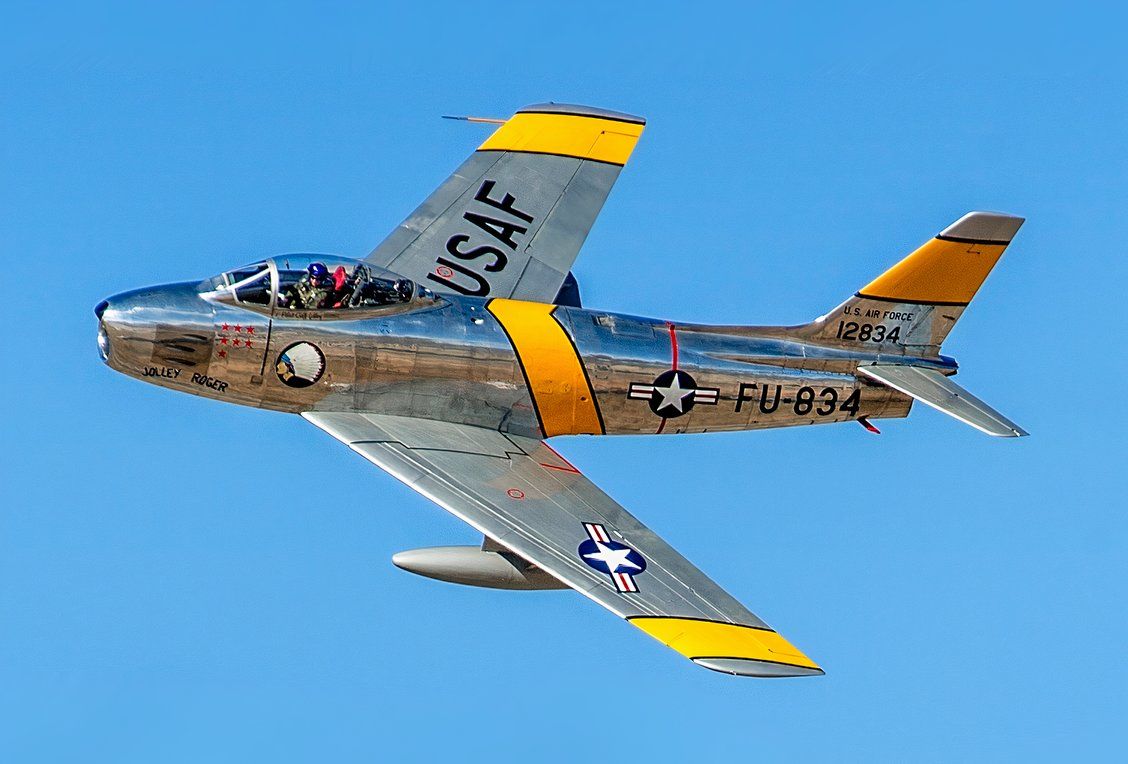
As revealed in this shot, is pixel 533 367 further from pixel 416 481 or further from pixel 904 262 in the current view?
pixel 904 262

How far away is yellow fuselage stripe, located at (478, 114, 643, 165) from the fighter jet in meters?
0.92

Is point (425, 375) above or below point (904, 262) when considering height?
below

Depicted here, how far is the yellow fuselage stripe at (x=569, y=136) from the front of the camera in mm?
27188

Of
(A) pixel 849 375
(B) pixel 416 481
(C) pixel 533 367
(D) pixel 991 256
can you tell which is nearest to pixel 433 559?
(B) pixel 416 481

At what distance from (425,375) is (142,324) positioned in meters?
3.56

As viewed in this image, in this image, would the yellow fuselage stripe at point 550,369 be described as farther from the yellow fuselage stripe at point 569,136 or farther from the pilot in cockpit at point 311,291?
the yellow fuselage stripe at point 569,136

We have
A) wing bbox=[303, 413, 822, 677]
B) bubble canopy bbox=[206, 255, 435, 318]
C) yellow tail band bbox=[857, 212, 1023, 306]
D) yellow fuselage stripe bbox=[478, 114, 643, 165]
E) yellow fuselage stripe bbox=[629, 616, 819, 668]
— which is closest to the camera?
yellow fuselage stripe bbox=[629, 616, 819, 668]

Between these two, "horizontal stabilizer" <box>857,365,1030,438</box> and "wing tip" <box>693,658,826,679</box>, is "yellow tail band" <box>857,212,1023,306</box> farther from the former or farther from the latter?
"wing tip" <box>693,658,826,679</box>

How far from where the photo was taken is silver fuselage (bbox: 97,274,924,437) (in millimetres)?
22047

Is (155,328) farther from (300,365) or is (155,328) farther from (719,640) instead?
(719,640)

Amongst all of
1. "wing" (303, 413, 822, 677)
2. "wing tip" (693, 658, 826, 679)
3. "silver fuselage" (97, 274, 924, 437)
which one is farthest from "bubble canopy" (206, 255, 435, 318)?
"wing tip" (693, 658, 826, 679)

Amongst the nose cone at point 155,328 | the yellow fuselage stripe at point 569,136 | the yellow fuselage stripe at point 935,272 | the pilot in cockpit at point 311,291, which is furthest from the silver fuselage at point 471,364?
the yellow fuselage stripe at point 569,136

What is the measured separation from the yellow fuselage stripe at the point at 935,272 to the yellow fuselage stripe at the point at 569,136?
4.79 m

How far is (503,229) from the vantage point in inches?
1017
